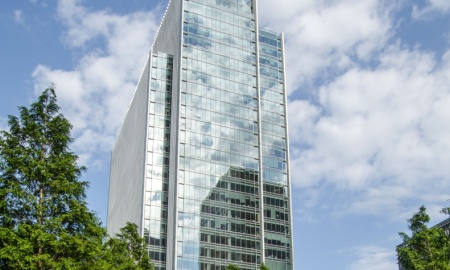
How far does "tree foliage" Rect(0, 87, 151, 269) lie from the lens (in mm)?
36531

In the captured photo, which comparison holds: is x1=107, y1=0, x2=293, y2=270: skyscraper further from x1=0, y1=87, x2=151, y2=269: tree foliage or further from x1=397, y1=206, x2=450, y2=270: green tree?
x1=0, y1=87, x2=151, y2=269: tree foliage

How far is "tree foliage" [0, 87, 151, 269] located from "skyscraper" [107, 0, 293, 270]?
70.9 meters

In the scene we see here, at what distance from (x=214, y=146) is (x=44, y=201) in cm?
8153

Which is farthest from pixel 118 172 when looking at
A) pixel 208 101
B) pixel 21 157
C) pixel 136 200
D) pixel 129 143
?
pixel 21 157

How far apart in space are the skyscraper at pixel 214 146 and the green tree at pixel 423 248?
59.7 meters

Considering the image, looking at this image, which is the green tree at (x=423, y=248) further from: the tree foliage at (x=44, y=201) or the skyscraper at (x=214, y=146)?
the skyscraper at (x=214, y=146)

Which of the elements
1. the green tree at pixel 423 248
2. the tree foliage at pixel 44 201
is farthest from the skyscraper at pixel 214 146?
the tree foliage at pixel 44 201

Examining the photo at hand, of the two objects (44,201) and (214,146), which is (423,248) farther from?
(214,146)

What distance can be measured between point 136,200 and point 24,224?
91.8 m

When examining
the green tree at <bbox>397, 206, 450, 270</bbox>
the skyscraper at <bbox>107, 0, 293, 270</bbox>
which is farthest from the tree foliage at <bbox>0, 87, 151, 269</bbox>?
the skyscraper at <bbox>107, 0, 293, 270</bbox>

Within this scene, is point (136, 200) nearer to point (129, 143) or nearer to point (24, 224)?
point (129, 143)

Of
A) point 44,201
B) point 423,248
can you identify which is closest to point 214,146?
point 423,248

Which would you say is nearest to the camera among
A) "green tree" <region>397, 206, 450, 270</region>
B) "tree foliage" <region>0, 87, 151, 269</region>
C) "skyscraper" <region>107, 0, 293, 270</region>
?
"tree foliage" <region>0, 87, 151, 269</region>

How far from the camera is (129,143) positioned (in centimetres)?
15675
